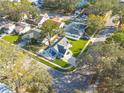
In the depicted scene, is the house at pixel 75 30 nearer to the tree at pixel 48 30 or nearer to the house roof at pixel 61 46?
the house roof at pixel 61 46

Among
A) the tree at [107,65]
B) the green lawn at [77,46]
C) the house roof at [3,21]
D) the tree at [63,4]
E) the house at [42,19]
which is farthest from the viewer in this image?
the tree at [63,4]

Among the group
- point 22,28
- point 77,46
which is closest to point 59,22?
point 22,28

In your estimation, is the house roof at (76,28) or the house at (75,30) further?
the house roof at (76,28)

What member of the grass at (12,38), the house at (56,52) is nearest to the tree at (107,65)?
the house at (56,52)

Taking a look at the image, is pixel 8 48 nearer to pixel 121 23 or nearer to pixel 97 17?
pixel 97 17

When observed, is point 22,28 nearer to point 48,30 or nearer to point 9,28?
point 9,28

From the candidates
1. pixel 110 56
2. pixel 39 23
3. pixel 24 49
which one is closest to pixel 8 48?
pixel 24 49

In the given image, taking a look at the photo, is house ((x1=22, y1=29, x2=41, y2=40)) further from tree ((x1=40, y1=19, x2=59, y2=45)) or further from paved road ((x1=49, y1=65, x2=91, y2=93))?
paved road ((x1=49, y1=65, x2=91, y2=93))
